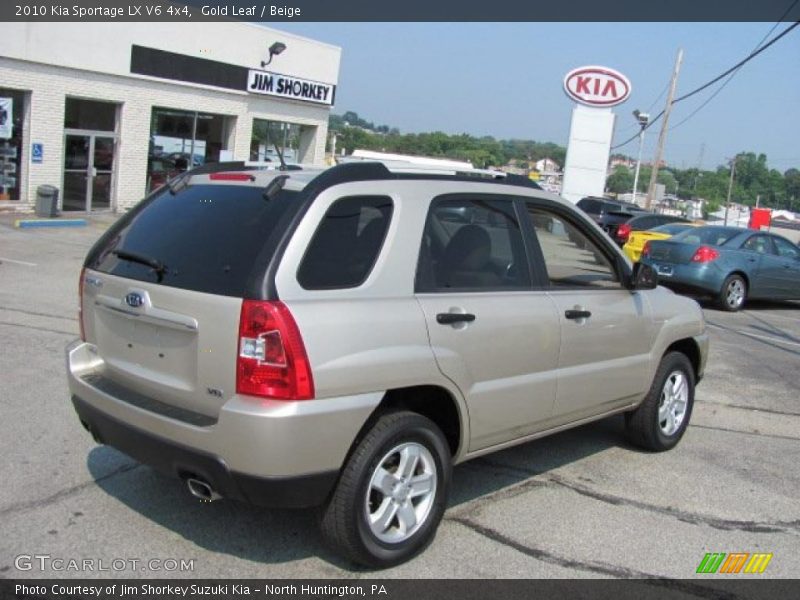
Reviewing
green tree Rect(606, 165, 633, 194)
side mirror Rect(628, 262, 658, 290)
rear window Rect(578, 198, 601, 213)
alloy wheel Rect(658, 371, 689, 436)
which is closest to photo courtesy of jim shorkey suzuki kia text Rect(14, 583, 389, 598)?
side mirror Rect(628, 262, 658, 290)

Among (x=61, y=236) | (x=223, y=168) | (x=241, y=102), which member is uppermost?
(x=241, y=102)

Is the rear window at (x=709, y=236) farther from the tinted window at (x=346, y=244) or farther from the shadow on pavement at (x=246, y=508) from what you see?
the tinted window at (x=346, y=244)

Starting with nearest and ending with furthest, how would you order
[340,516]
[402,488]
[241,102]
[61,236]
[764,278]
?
[340,516]
[402,488]
[764,278]
[61,236]
[241,102]

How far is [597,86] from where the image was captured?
97.5 feet

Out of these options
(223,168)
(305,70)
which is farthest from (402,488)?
(305,70)

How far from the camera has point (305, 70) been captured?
87.6 ft

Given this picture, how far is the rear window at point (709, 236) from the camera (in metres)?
14.7

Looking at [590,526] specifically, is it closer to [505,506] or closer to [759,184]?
[505,506]

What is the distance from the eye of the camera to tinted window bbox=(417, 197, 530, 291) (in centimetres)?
409

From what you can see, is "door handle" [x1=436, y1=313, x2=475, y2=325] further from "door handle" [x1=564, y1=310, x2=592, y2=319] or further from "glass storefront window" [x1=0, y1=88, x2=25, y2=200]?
"glass storefront window" [x1=0, y1=88, x2=25, y2=200]

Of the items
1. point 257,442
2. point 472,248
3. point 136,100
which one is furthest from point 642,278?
point 136,100

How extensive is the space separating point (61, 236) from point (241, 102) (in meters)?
9.72

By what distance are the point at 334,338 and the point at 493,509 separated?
171cm

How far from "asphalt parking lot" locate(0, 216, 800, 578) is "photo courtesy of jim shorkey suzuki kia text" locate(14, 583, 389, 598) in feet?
0.31
